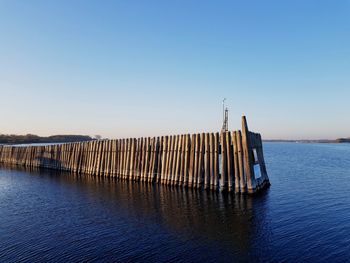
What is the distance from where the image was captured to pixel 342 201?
59.4 feet

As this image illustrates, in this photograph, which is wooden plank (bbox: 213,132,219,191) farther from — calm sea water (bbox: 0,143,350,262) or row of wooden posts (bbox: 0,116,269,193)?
calm sea water (bbox: 0,143,350,262)

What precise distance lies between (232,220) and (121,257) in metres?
6.11

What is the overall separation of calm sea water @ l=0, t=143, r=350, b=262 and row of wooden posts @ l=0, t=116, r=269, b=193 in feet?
4.39

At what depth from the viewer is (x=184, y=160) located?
2167 centimetres

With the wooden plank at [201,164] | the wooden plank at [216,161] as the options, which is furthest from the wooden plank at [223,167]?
the wooden plank at [201,164]

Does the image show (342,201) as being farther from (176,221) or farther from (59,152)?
(59,152)

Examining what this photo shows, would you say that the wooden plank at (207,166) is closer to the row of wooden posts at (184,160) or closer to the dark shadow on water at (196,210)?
the row of wooden posts at (184,160)

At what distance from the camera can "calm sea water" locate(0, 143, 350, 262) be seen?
9.85 metres

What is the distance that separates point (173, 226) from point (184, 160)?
9.39 m

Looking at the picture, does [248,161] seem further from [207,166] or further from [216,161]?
[207,166]

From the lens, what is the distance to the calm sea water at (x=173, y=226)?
9.85 metres

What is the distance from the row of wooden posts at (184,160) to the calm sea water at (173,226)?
1.34m

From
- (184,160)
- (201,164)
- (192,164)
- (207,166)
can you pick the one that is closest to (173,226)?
(207,166)

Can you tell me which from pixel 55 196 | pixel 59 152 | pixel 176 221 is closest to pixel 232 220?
pixel 176 221
